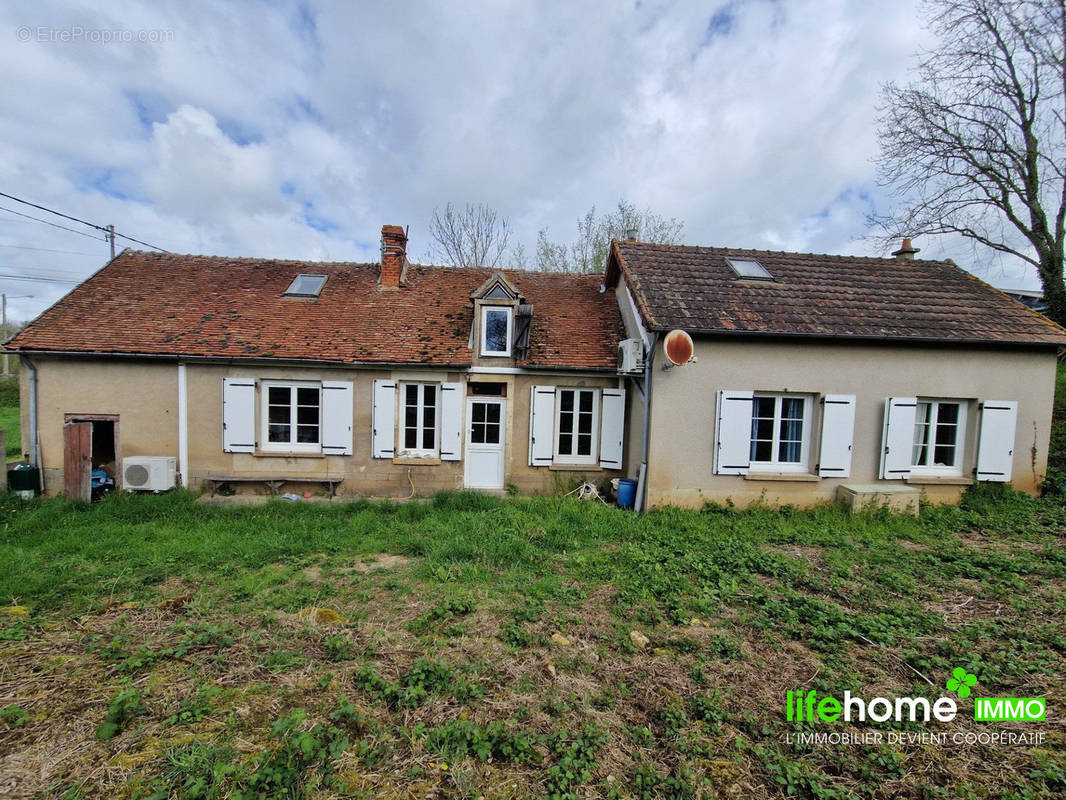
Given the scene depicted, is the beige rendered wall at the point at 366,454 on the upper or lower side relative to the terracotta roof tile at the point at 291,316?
lower

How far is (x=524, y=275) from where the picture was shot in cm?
1239

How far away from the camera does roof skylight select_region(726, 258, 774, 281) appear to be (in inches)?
379

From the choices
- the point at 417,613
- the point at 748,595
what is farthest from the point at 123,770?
the point at 748,595

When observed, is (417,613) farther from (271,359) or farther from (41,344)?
(41,344)

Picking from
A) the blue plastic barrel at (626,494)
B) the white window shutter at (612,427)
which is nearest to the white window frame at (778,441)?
the blue plastic barrel at (626,494)

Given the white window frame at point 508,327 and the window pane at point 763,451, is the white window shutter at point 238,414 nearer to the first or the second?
the white window frame at point 508,327

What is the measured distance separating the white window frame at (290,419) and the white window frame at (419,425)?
157 centimetres

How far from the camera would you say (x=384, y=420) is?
29.6 feet

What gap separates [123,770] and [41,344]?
9.35 m

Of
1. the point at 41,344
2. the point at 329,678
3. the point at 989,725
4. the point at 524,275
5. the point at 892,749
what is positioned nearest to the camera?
the point at 892,749

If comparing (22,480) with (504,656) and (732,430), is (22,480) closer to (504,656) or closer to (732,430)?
(504,656)

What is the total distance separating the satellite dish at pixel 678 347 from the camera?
25.0ft

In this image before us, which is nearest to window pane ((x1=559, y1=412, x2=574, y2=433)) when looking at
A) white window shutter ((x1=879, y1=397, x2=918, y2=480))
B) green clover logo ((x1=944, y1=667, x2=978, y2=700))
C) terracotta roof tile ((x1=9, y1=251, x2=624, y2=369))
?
terracotta roof tile ((x1=9, y1=251, x2=624, y2=369))

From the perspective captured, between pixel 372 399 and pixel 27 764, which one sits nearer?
pixel 27 764
